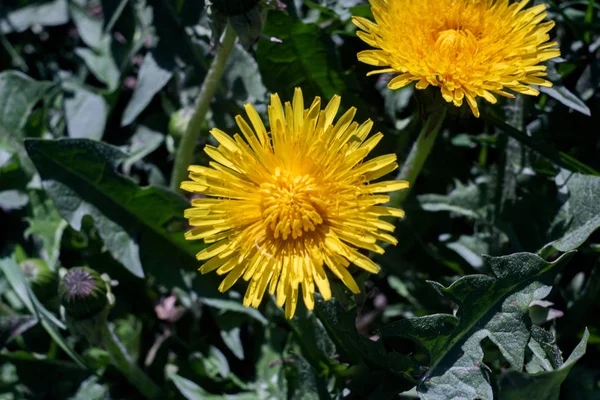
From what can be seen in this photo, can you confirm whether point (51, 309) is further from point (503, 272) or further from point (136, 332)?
point (503, 272)

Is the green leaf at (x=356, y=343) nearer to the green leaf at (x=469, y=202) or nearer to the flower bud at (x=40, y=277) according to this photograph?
the green leaf at (x=469, y=202)

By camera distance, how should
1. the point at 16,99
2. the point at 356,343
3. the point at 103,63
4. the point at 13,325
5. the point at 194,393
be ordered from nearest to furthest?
the point at 356,343 < the point at 194,393 < the point at 13,325 < the point at 16,99 < the point at 103,63

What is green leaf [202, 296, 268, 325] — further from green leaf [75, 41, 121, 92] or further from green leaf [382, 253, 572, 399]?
green leaf [75, 41, 121, 92]

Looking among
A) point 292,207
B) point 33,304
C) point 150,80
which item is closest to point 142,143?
point 150,80

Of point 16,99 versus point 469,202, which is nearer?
point 469,202

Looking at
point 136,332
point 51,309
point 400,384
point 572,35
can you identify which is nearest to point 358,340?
point 400,384

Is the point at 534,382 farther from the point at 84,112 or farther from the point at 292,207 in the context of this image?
the point at 84,112

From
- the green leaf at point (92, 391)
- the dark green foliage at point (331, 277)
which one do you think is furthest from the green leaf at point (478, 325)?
the green leaf at point (92, 391)
